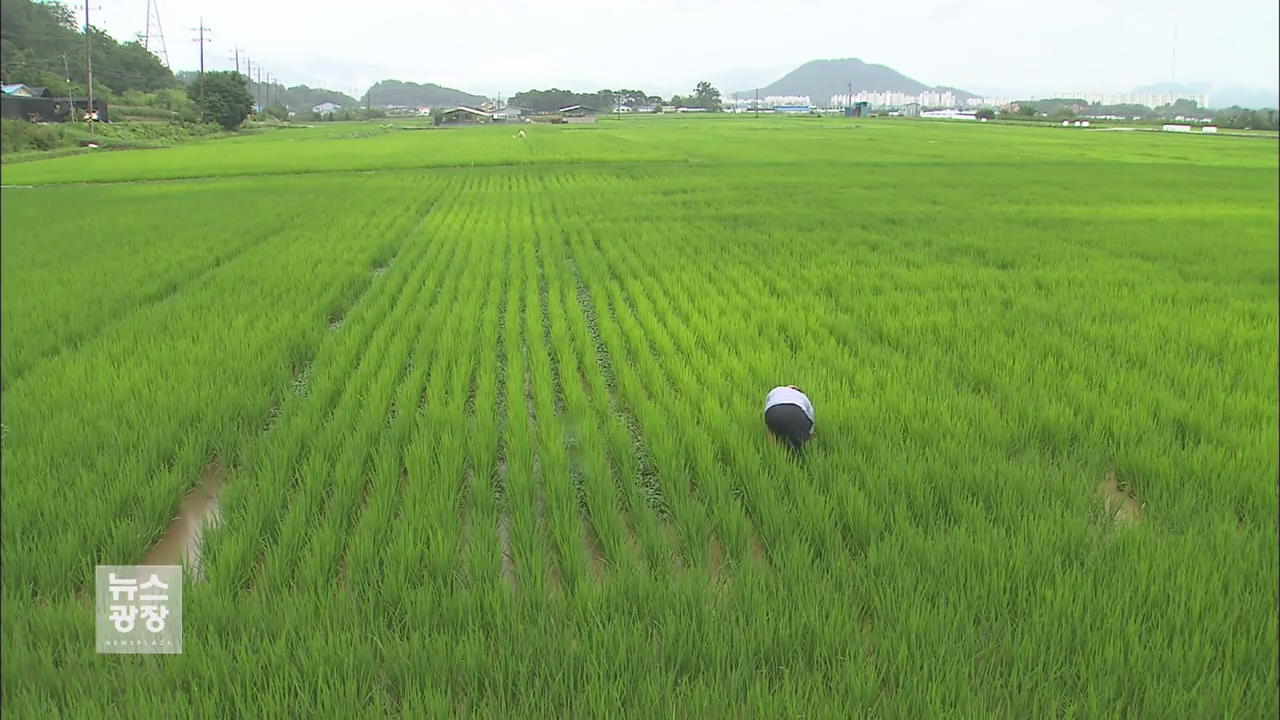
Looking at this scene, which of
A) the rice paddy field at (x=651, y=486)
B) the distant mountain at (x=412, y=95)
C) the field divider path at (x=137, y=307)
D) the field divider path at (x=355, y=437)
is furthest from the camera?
the distant mountain at (x=412, y=95)

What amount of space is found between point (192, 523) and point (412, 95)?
186 meters

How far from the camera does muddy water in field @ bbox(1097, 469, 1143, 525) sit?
2350mm

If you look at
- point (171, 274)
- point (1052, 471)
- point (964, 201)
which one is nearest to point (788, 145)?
point (964, 201)

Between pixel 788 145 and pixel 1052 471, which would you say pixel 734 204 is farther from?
pixel 788 145

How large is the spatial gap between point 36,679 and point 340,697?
0.71 m

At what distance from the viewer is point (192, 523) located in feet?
8.09

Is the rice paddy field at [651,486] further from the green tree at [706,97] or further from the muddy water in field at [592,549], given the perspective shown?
the green tree at [706,97]

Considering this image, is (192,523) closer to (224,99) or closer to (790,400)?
(790,400)

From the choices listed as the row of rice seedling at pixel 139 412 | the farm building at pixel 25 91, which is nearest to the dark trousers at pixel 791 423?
the row of rice seedling at pixel 139 412

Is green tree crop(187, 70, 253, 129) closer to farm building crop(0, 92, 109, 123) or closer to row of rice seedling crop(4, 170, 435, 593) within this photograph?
farm building crop(0, 92, 109, 123)

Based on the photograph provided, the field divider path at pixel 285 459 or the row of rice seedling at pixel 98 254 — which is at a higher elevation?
the row of rice seedling at pixel 98 254

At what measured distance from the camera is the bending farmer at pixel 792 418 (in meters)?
2.87

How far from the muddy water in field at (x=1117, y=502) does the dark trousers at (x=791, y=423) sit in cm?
103

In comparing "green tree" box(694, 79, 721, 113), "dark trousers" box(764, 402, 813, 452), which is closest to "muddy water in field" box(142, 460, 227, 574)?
"dark trousers" box(764, 402, 813, 452)
